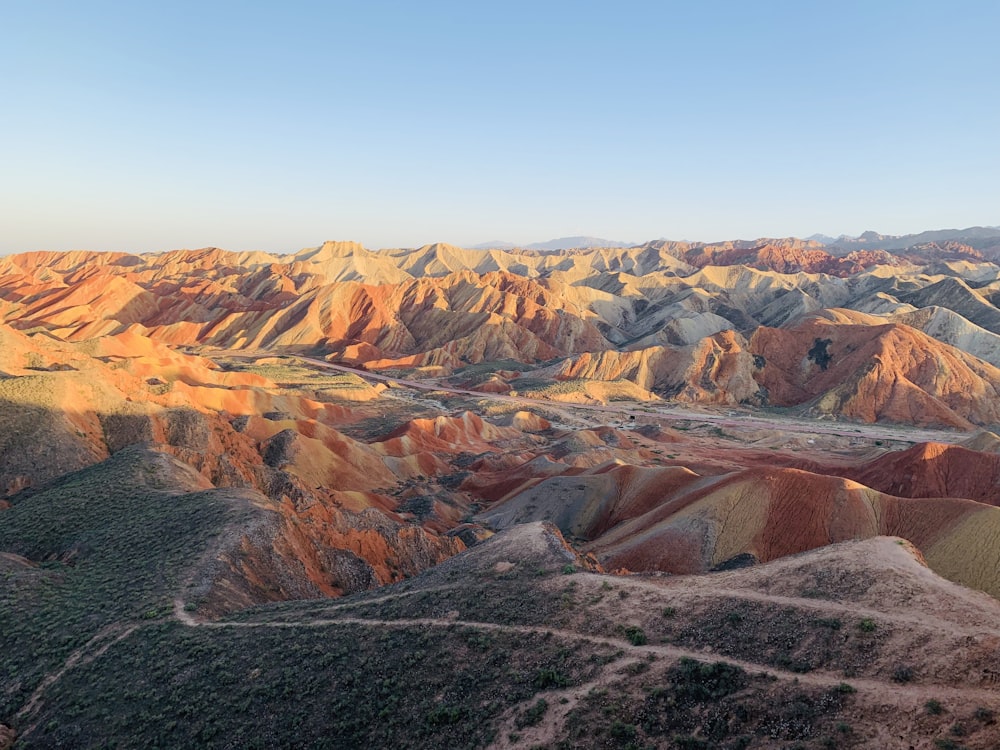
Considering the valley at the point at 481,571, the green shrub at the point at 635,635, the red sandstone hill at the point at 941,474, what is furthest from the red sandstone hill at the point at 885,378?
the green shrub at the point at 635,635

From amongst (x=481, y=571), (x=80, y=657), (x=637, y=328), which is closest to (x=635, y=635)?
(x=481, y=571)

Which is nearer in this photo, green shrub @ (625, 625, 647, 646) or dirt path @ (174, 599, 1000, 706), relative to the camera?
dirt path @ (174, 599, 1000, 706)

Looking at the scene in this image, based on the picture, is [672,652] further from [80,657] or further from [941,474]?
[941,474]

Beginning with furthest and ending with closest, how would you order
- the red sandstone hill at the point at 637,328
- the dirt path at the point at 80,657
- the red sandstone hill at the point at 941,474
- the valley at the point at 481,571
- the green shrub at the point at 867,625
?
the red sandstone hill at the point at 637,328 < the red sandstone hill at the point at 941,474 < the dirt path at the point at 80,657 < the green shrub at the point at 867,625 < the valley at the point at 481,571

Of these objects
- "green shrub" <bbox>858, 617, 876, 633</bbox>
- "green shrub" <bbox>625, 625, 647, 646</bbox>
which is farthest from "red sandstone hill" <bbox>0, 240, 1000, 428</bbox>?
"green shrub" <bbox>625, 625, 647, 646</bbox>

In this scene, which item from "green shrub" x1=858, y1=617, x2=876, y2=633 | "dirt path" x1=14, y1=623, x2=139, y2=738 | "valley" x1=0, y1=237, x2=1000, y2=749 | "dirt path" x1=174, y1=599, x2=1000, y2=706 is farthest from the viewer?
"dirt path" x1=14, y1=623, x2=139, y2=738

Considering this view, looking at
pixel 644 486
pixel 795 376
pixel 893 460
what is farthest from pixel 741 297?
pixel 644 486

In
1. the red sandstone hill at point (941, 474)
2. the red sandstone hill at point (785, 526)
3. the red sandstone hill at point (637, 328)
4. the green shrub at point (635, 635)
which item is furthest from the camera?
the red sandstone hill at point (637, 328)

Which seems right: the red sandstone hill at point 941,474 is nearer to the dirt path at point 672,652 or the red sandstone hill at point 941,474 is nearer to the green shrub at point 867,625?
the green shrub at point 867,625

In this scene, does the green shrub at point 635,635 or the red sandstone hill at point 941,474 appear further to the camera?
the red sandstone hill at point 941,474

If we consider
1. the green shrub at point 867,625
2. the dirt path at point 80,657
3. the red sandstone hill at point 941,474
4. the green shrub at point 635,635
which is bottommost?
the red sandstone hill at point 941,474

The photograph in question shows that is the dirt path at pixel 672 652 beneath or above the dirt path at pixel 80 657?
above

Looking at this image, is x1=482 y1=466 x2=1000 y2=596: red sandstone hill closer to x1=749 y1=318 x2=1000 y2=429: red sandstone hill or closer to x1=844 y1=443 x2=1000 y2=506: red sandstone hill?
x1=844 y1=443 x2=1000 y2=506: red sandstone hill
